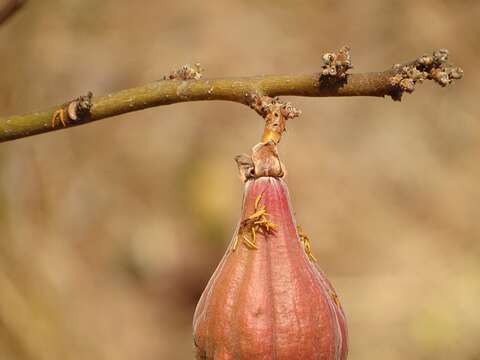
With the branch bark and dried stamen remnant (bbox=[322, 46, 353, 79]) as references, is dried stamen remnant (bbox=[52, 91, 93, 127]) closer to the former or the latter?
the branch bark

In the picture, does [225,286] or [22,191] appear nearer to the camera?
[225,286]

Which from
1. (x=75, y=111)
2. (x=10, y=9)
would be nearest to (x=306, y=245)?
(x=75, y=111)

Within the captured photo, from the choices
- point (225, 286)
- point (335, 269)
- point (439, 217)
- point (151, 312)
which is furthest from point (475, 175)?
point (225, 286)

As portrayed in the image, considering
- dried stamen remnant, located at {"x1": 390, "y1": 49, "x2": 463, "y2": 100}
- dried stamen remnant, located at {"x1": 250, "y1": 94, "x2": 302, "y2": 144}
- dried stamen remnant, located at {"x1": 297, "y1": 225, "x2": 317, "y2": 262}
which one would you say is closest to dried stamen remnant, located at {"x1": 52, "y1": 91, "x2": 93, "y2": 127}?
dried stamen remnant, located at {"x1": 250, "y1": 94, "x2": 302, "y2": 144}

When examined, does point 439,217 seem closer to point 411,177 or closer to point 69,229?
point 411,177

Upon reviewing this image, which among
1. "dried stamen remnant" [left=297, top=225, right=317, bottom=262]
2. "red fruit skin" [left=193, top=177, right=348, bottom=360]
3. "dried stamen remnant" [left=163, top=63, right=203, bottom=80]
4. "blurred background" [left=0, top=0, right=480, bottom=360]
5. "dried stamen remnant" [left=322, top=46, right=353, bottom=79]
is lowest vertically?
"red fruit skin" [left=193, top=177, right=348, bottom=360]

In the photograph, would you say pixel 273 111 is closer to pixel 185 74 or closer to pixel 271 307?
pixel 185 74
